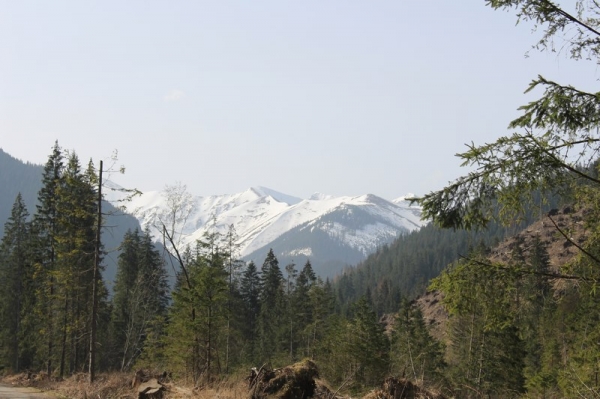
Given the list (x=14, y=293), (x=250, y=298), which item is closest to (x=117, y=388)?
(x=14, y=293)

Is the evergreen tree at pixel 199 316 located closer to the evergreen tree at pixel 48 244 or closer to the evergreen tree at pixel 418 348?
the evergreen tree at pixel 48 244

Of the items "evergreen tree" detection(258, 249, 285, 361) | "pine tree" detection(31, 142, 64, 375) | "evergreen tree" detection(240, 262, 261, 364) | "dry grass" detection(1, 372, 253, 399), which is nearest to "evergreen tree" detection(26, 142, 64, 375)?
"pine tree" detection(31, 142, 64, 375)

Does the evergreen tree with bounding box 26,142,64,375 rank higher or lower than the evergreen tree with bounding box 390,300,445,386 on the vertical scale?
higher

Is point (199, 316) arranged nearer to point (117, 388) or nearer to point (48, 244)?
point (117, 388)

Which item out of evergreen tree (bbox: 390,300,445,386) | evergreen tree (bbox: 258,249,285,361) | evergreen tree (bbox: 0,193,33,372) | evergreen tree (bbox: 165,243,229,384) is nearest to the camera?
evergreen tree (bbox: 165,243,229,384)

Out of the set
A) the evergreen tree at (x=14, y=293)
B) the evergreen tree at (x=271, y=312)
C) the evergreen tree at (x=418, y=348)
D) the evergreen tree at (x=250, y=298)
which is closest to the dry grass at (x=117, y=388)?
the evergreen tree at (x=14, y=293)

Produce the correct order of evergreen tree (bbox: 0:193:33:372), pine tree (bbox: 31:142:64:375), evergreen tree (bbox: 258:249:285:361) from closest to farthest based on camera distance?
pine tree (bbox: 31:142:64:375) → evergreen tree (bbox: 0:193:33:372) → evergreen tree (bbox: 258:249:285:361)

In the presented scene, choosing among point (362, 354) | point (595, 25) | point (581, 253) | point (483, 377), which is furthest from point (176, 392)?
point (362, 354)

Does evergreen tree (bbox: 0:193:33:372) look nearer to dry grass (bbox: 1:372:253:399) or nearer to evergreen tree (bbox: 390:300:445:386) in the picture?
dry grass (bbox: 1:372:253:399)

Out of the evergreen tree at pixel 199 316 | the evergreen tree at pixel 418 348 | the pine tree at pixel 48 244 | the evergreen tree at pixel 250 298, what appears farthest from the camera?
the evergreen tree at pixel 250 298

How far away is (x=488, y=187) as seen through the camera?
7.99 metres

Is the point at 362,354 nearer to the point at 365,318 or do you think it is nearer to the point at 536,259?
the point at 365,318

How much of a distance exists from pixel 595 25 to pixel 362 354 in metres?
32.0

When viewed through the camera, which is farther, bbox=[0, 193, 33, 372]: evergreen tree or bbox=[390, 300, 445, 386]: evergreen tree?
bbox=[0, 193, 33, 372]: evergreen tree
